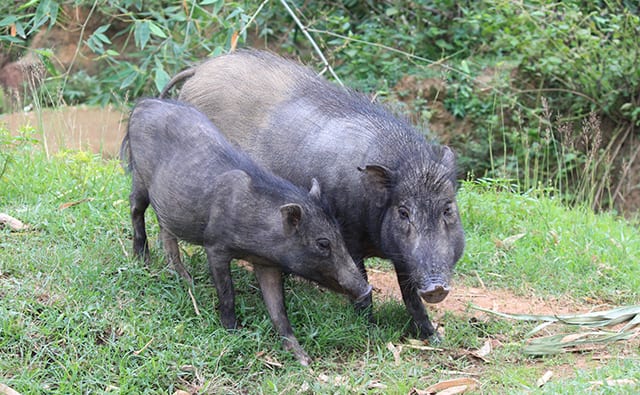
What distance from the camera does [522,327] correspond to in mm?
5363

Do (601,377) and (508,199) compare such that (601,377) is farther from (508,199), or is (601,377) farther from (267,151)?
(508,199)

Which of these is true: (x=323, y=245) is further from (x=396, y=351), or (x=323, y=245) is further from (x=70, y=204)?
(x=70, y=204)

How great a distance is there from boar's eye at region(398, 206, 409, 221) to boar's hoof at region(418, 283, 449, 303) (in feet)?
1.37

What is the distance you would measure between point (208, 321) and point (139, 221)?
0.99 m

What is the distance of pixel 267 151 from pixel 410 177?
109 centimetres

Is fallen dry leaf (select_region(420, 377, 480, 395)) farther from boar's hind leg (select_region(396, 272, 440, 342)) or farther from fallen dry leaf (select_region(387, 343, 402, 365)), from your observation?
boar's hind leg (select_region(396, 272, 440, 342))

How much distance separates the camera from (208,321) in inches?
195

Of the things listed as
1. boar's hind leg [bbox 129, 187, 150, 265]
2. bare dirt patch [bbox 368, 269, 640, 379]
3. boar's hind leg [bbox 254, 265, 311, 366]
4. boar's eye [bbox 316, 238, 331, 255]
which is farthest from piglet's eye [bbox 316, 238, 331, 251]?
boar's hind leg [bbox 129, 187, 150, 265]

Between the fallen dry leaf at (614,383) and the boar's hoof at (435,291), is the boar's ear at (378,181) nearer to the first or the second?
the boar's hoof at (435,291)

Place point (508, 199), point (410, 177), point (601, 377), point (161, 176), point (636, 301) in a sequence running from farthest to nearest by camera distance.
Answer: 1. point (508, 199)
2. point (636, 301)
3. point (161, 176)
4. point (410, 177)
5. point (601, 377)

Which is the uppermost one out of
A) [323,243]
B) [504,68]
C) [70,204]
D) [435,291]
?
[323,243]

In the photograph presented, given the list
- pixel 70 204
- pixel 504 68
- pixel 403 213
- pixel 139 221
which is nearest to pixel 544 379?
pixel 403 213

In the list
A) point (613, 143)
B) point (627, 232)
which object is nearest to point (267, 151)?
point (627, 232)

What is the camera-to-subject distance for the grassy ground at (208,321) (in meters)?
4.45
